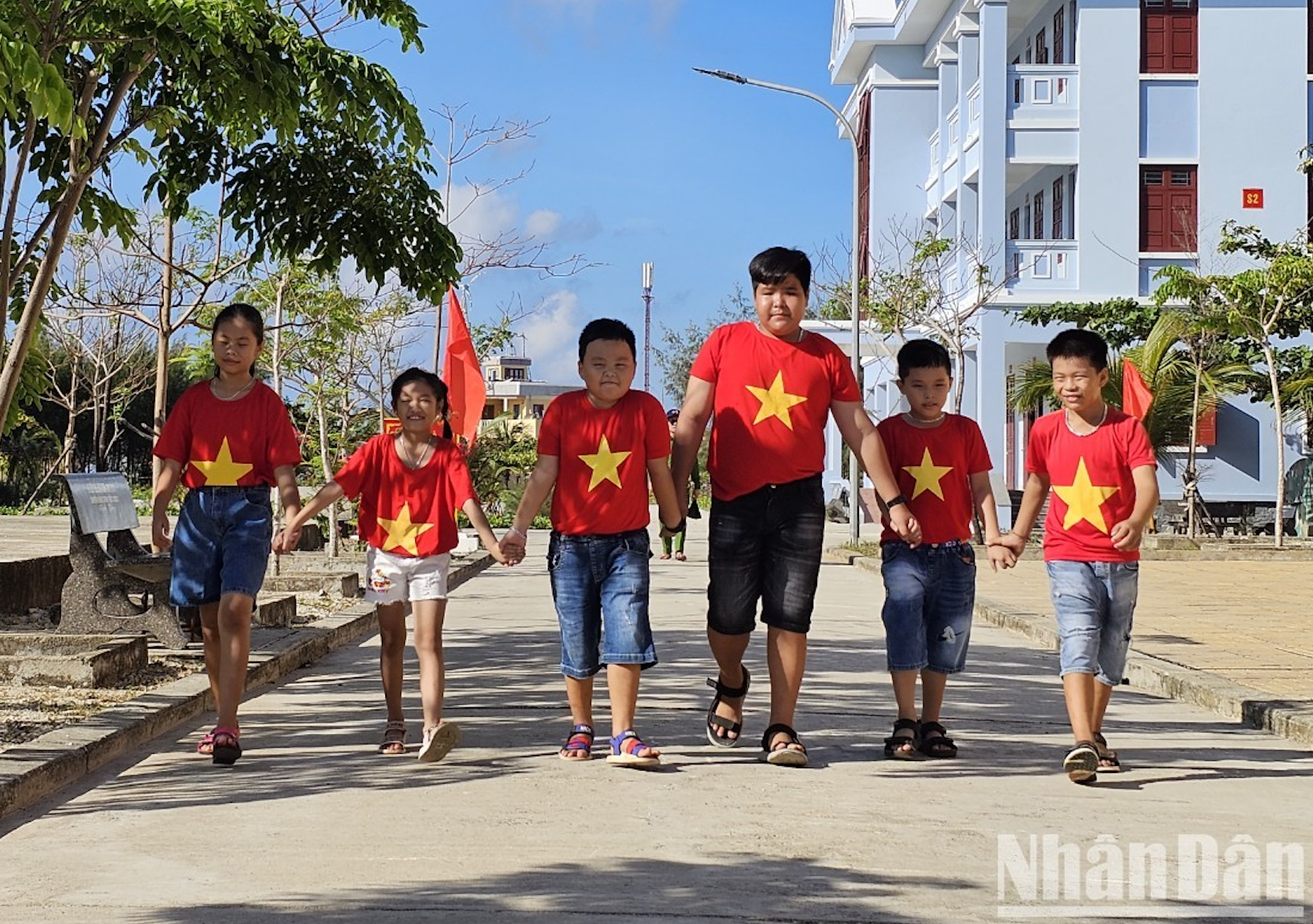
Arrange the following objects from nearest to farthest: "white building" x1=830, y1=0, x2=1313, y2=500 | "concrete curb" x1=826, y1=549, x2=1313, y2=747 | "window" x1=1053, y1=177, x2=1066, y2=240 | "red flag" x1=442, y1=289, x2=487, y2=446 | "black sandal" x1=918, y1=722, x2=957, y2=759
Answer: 1. "black sandal" x1=918, y1=722, x2=957, y2=759
2. "concrete curb" x1=826, y1=549, x2=1313, y2=747
3. "red flag" x1=442, y1=289, x2=487, y2=446
4. "white building" x1=830, y1=0, x2=1313, y2=500
5. "window" x1=1053, y1=177, x2=1066, y2=240

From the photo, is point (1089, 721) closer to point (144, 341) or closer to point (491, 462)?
point (491, 462)

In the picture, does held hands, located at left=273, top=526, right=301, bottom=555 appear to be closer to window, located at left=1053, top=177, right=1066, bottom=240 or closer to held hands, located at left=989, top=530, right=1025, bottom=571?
held hands, located at left=989, top=530, right=1025, bottom=571

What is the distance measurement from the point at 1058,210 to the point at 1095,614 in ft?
97.8

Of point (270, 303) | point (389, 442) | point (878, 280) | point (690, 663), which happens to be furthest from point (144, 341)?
point (389, 442)

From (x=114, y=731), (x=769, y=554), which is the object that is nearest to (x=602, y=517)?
(x=769, y=554)

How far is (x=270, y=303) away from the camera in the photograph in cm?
2197

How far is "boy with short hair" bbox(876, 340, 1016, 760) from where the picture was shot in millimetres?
7438

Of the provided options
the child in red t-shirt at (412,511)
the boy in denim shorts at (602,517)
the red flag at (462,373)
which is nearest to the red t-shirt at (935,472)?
the boy in denim shorts at (602,517)

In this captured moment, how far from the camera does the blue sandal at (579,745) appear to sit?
726 cm

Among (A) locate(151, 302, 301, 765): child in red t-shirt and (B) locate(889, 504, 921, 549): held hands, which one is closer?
(B) locate(889, 504, 921, 549): held hands

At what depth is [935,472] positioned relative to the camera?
7.52 m

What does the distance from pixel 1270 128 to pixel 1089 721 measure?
2904 cm

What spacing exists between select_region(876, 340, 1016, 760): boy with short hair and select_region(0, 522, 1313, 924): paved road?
287 millimetres

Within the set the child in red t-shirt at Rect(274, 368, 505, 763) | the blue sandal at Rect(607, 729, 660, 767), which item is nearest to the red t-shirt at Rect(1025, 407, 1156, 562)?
the blue sandal at Rect(607, 729, 660, 767)
